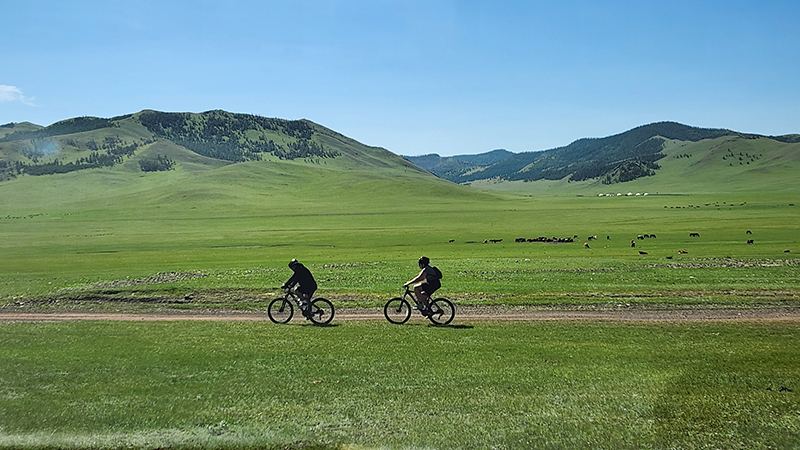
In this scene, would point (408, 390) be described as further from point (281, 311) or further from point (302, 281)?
point (281, 311)

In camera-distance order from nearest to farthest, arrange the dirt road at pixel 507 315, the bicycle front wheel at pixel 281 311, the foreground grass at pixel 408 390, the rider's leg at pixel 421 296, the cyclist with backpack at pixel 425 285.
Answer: the foreground grass at pixel 408 390
the cyclist with backpack at pixel 425 285
the rider's leg at pixel 421 296
the dirt road at pixel 507 315
the bicycle front wheel at pixel 281 311

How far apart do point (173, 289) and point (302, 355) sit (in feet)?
55.6

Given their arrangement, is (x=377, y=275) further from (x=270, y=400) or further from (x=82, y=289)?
(x=270, y=400)

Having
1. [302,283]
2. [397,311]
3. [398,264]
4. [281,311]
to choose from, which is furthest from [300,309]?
[398,264]

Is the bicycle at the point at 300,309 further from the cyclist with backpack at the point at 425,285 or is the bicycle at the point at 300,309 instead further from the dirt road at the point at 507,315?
the cyclist with backpack at the point at 425,285

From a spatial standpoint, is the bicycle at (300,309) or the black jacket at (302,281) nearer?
the black jacket at (302,281)

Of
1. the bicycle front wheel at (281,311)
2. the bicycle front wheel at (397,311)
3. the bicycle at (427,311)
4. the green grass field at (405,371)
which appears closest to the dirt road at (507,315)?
the bicycle front wheel at (281,311)

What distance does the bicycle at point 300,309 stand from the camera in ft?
64.7

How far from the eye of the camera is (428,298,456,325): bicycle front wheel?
19.2 meters

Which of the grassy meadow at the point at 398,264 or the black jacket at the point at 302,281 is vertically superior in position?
the black jacket at the point at 302,281

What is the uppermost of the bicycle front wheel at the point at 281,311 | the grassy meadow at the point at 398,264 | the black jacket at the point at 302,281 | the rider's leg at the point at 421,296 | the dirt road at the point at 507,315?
the black jacket at the point at 302,281

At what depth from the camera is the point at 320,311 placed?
64.5ft

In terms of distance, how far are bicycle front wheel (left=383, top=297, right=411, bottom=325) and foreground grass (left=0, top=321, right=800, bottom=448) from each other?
2450 millimetres

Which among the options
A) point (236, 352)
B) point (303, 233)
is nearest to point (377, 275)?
point (236, 352)
